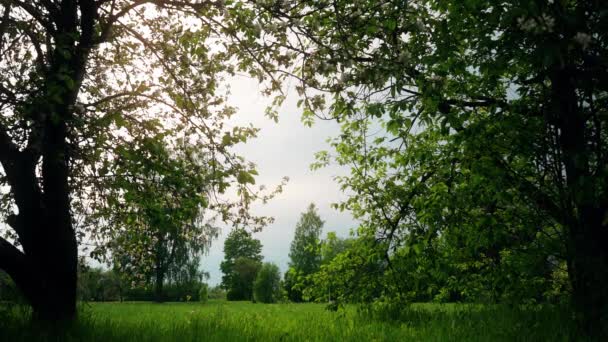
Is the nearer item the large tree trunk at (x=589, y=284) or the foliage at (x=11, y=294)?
the large tree trunk at (x=589, y=284)

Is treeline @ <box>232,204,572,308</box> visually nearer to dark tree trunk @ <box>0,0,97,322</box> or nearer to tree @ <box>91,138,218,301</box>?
→ tree @ <box>91,138,218,301</box>

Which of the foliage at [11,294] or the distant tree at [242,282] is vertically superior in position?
the foliage at [11,294]

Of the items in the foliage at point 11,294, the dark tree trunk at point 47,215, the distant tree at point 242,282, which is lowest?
the distant tree at point 242,282

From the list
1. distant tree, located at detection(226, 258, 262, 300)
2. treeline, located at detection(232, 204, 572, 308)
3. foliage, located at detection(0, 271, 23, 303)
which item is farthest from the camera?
distant tree, located at detection(226, 258, 262, 300)

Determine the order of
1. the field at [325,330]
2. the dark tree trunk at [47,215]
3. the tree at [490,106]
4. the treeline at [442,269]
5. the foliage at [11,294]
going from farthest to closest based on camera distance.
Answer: the foliage at [11,294] < the treeline at [442,269] < the dark tree trunk at [47,215] < the field at [325,330] < the tree at [490,106]

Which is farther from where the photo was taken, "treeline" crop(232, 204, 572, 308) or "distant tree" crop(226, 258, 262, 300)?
"distant tree" crop(226, 258, 262, 300)

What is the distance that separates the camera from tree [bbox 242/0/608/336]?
419cm

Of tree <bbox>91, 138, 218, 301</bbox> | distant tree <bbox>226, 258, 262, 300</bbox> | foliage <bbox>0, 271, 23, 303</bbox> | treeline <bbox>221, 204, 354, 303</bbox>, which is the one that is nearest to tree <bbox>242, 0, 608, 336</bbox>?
tree <bbox>91, 138, 218, 301</bbox>

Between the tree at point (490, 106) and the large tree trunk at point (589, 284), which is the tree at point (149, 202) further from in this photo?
the large tree trunk at point (589, 284)

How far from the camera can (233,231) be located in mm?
7516

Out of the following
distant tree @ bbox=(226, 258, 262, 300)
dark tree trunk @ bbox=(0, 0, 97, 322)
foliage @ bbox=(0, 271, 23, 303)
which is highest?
dark tree trunk @ bbox=(0, 0, 97, 322)

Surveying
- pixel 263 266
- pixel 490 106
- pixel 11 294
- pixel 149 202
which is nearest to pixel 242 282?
pixel 263 266

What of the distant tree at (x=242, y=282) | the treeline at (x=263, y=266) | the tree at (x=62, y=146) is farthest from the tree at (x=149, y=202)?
the distant tree at (x=242, y=282)

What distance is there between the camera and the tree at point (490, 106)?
4188 mm
